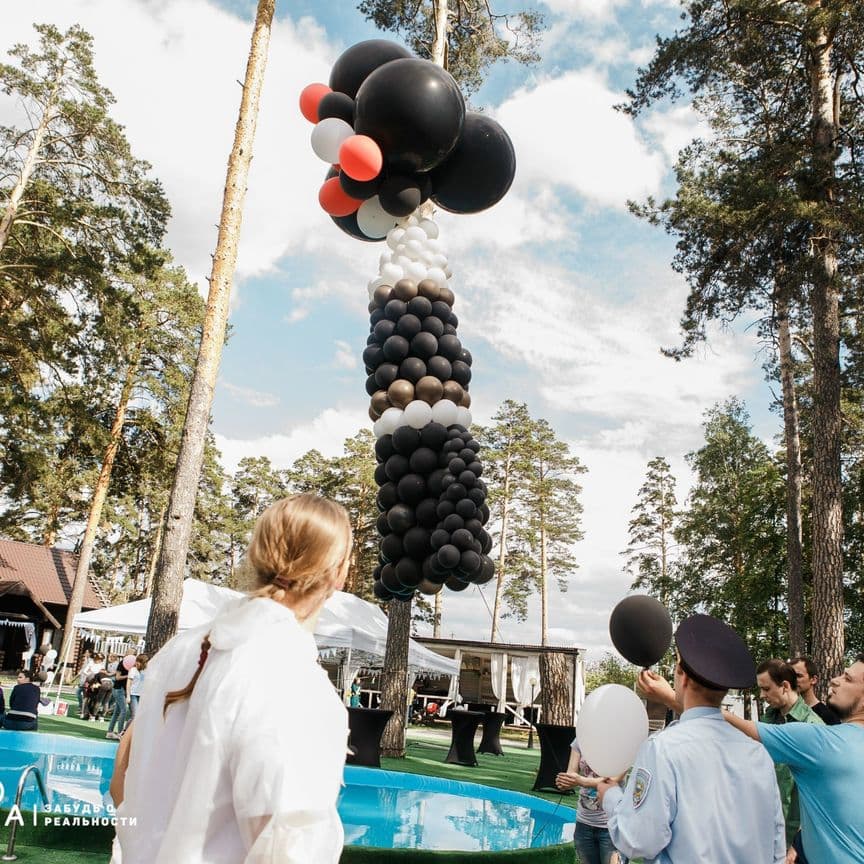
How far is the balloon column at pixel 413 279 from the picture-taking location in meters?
6.12

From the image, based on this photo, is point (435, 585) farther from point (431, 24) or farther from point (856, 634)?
point (856, 634)

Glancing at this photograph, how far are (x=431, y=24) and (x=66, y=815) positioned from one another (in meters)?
13.8

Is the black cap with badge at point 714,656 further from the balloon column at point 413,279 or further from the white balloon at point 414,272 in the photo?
the white balloon at point 414,272

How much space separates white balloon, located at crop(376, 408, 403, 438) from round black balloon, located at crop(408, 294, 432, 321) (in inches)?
36.2

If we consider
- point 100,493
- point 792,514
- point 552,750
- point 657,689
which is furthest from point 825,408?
point 100,493

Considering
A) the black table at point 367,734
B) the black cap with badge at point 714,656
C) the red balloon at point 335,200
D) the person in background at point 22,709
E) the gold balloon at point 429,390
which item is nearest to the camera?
the black cap with badge at point 714,656

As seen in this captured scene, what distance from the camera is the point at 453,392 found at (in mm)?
6723

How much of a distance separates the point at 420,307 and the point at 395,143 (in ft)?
4.72

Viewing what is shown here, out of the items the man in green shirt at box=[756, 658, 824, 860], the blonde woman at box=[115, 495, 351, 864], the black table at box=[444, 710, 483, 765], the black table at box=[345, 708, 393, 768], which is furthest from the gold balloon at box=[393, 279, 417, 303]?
the black table at box=[444, 710, 483, 765]

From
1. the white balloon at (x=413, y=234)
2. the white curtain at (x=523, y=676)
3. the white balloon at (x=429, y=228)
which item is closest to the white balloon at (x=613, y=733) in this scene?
the white balloon at (x=413, y=234)

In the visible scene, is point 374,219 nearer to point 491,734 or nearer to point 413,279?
point 413,279

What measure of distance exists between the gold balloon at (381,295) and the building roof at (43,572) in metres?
23.3

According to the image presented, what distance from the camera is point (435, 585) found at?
6309mm

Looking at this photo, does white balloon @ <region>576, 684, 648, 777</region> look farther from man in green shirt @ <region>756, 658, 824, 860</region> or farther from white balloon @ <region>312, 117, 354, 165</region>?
white balloon @ <region>312, 117, 354, 165</region>
